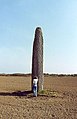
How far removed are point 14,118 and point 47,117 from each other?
4.69ft

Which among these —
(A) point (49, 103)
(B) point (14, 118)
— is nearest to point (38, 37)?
(A) point (49, 103)

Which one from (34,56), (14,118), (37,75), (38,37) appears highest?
(38,37)

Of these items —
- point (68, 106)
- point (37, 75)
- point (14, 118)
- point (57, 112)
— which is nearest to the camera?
point (14, 118)

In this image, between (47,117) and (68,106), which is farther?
(68,106)

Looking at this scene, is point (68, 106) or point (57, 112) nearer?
point (57, 112)

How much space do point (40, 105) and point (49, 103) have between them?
912 millimetres

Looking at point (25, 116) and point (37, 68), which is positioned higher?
point (37, 68)

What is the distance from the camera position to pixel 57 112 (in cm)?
1373

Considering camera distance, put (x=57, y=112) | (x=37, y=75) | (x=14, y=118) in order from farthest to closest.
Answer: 1. (x=37, y=75)
2. (x=57, y=112)
3. (x=14, y=118)

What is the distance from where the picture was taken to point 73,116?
12945 mm

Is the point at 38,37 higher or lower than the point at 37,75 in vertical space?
higher

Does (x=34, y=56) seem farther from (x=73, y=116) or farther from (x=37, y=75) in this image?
(x=73, y=116)

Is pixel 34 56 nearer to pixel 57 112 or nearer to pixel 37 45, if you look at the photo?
pixel 37 45

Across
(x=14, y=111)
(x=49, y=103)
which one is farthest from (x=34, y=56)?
(x=14, y=111)
